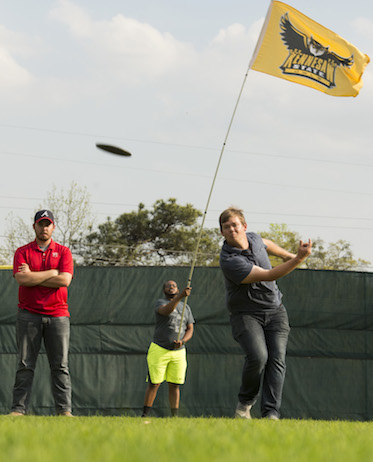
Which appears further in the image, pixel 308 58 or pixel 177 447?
pixel 308 58

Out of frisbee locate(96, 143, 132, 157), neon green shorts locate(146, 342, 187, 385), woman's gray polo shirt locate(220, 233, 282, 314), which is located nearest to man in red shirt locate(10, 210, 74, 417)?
woman's gray polo shirt locate(220, 233, 282, 314)

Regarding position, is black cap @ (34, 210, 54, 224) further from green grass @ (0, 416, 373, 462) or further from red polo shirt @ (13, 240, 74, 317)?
→ green grass @ (0, 416, 373, 462)

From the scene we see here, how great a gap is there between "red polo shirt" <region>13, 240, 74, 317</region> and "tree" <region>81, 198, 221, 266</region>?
4472 centimetres

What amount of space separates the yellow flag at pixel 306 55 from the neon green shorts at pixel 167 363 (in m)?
3.66

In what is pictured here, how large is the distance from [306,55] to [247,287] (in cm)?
348

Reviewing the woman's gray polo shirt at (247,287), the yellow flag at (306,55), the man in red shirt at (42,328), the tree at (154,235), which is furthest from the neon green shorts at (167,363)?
the tree at (154,235)

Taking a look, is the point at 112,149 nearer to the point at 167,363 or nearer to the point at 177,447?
the point at 167,363

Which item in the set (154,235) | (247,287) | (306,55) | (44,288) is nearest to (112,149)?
(306,55)

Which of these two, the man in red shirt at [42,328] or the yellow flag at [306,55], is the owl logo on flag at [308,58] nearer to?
the yellow flag at [306,55]

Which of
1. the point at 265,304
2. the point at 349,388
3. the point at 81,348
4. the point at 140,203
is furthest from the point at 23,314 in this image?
the point at 140,203

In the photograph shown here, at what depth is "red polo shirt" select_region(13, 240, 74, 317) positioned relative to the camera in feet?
21.3

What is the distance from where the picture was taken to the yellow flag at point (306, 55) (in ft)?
26.9

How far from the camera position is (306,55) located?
27.0 ft

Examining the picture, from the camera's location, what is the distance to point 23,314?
257 inches
